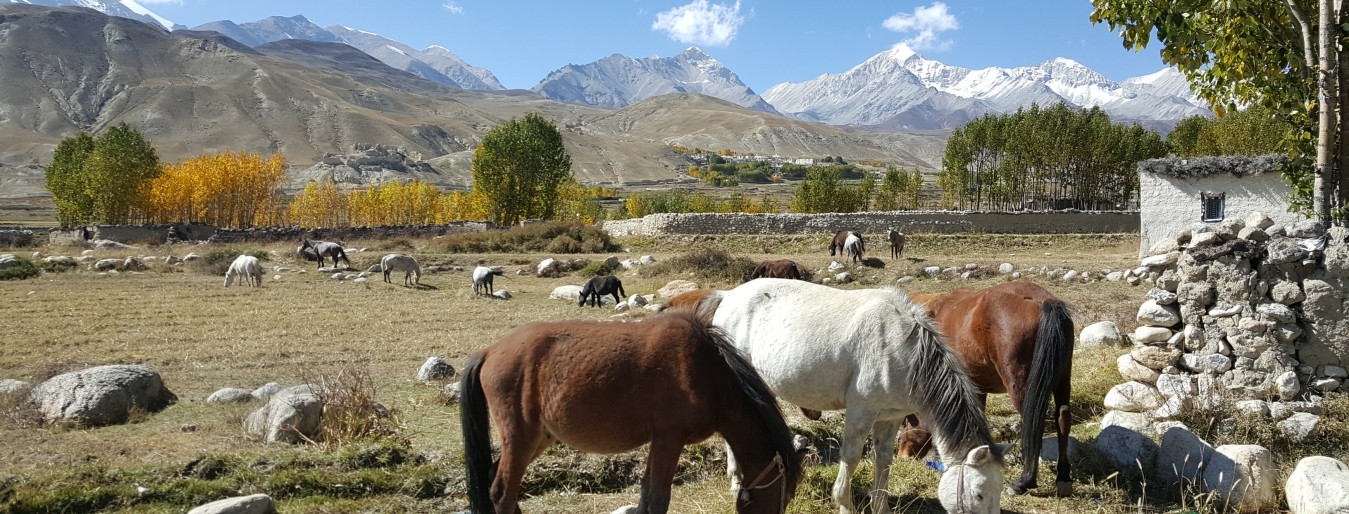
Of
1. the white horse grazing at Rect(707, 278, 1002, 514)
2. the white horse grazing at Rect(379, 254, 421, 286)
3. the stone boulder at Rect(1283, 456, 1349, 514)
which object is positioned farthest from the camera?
the white horse grazing at Rect(379, 254, 421, 286)

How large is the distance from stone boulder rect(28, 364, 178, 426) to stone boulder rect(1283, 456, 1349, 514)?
10704 mm

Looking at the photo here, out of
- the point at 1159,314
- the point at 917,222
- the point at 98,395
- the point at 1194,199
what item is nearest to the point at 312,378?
the point at 98,395

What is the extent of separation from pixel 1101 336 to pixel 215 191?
70174 millimetres

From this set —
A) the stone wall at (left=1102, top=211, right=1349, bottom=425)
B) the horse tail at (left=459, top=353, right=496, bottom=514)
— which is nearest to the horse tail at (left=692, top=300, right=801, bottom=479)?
the horse tail at (left=459, top=353, right=496, bottom=514)

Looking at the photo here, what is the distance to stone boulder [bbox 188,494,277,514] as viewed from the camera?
521cm

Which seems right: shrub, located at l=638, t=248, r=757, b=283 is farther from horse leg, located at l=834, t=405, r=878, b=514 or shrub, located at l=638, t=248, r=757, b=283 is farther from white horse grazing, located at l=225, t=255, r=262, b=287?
horse leg, located at l=834, t=405, r=878, b=514

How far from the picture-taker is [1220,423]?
7.29 meters

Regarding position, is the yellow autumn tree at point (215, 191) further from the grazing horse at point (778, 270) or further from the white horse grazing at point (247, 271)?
the grazing horse at point (778, 270)

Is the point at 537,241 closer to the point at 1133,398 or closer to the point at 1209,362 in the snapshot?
the point at 1133,398

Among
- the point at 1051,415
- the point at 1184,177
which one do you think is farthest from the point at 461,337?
the point at 1184,177

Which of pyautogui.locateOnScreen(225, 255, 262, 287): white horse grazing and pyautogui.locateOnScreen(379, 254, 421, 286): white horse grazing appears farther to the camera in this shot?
pyautogui.locateOnScreen(379, 254, 421, 286): white horse grazing

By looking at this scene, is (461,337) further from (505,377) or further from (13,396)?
(505,377)

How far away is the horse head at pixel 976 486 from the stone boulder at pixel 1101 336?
27.1 feet

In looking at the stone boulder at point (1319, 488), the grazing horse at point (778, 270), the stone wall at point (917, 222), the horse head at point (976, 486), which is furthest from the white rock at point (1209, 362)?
the stone wall at point (917, 222)
